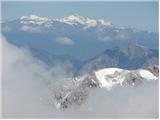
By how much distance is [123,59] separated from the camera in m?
6.82

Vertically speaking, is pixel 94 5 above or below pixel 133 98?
above

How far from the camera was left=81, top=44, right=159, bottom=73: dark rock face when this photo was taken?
264 inches

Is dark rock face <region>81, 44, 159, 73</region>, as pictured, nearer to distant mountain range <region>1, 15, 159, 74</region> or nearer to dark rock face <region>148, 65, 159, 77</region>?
distant mountain range <region>1, 15, 159, 74</region>

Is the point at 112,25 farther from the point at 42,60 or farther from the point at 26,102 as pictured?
the point at 26,102

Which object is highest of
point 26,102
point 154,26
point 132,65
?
point 154,26

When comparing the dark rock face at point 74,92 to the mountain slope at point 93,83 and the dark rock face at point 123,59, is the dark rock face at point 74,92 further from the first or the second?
the dark rock face at point 123,59

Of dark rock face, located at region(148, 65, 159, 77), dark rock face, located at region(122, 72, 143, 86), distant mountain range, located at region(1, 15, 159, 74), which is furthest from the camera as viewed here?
distant mountain range, located at region(1, 15, 159, 74)

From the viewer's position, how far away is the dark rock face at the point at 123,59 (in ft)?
22.0

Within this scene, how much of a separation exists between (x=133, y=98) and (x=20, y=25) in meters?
2.07

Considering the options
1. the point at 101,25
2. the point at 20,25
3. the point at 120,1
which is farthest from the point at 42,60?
the point at 120,1

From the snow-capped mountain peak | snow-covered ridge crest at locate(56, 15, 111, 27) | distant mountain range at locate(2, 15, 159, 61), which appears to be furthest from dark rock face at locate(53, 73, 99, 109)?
the snow-capped mountain peak

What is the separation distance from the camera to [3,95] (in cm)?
658

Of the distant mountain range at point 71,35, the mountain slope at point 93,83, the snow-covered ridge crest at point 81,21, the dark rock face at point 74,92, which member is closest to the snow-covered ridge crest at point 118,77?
the mountain slope at point 93,83

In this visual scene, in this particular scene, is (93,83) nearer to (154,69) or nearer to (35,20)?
(154,69)
